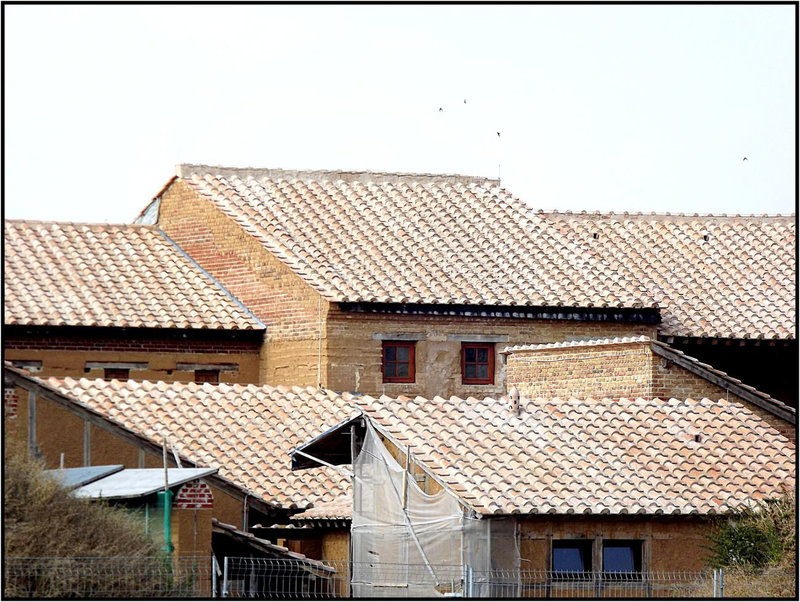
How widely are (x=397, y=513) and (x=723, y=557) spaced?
4008 millimetres

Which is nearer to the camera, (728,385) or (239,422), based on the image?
(728,385)

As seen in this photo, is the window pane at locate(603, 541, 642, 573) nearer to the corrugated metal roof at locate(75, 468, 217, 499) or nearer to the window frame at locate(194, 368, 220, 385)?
the corrugated metal roof at locate(75, 468, 217, 499)

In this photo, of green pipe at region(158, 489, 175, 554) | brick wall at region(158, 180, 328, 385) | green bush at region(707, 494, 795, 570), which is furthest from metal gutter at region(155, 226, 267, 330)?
green bush at region(707, 494, 795, 570)

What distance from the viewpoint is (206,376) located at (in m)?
31.8

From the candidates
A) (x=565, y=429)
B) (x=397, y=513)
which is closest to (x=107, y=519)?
(x=397, y=513)

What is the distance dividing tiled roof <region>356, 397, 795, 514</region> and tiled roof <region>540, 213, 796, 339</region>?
9.36 meters

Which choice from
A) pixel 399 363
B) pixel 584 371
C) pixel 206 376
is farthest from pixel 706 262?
pixel 206 376

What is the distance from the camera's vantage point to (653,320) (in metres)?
33.2

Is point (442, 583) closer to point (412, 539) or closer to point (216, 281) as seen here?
point (412, 539)

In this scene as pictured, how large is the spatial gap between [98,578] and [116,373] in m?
14.3

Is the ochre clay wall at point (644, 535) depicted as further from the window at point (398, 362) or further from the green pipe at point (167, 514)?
the window at point (398, 362)

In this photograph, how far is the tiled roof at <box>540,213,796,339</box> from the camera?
33.6 meters

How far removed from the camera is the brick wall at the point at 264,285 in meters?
31.5

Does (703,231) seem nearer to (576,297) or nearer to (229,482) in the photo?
(576,297)
